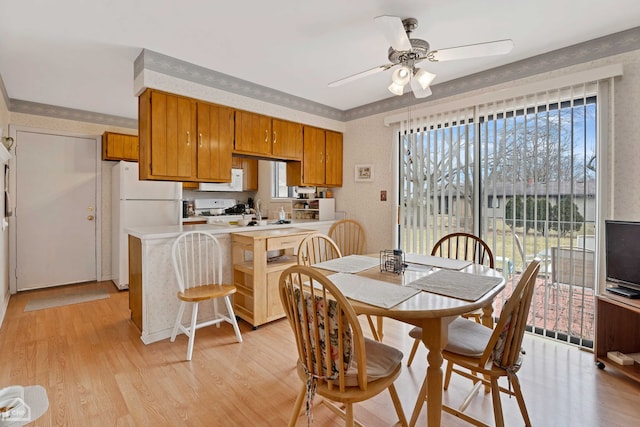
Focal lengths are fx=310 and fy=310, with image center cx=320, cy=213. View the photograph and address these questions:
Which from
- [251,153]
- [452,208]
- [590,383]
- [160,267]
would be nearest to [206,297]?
[160,267]

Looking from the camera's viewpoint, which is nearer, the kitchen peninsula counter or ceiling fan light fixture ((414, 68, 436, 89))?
ceiling fan light fixture ((414, 68, 436, 89))

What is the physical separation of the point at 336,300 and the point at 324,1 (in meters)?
1.83

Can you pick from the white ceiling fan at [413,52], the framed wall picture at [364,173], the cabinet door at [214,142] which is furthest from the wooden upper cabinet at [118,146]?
the white ceiling fan at [413,52]

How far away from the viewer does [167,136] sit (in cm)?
281

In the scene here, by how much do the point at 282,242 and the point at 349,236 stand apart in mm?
1352

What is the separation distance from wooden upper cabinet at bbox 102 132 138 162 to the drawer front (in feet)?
9.40

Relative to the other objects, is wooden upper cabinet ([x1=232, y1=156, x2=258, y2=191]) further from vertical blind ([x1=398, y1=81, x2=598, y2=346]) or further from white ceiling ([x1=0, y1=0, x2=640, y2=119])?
vertical blind ([x1=398, y1=81, x2=598, y2=346])

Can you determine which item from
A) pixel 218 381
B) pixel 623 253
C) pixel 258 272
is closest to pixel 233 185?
pixel 258 272

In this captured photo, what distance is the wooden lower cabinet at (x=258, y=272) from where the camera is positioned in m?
2.91

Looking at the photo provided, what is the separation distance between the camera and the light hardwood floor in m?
1.74

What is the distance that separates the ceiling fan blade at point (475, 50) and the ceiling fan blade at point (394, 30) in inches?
9.2

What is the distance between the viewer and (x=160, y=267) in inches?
108

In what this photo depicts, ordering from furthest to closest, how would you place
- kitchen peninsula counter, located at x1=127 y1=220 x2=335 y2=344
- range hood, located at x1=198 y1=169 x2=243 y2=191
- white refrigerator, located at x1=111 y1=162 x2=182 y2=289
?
range hood, located at x1=198 y1=169 x2=243 y2=191 → white refrigerator, located at x1=111 y1=162 x2=182 y2=289 → kitchen peninsula counter, located at x1=127 y1=220 x2=335 y2=344

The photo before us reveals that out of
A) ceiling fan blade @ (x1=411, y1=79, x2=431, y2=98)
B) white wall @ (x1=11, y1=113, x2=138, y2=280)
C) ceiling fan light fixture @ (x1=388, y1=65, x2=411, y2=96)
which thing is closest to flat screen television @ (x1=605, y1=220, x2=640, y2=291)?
ceiling fan blade @ (x1=411, y1=79, x2=431, y2=98)
